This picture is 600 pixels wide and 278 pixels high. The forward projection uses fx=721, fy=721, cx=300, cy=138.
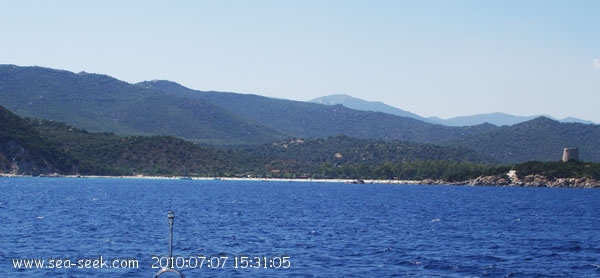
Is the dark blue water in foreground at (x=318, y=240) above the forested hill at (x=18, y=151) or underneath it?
underneath

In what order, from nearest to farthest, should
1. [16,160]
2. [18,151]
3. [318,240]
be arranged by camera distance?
[318,240] < [18,151] < [16,160]

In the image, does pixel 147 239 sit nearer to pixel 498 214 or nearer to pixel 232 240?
pixel 232 240

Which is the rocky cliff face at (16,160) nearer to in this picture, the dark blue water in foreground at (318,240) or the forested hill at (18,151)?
the forested hill at (18,151)

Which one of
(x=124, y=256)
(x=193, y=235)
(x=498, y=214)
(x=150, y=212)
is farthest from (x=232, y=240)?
(x=498, y=214)

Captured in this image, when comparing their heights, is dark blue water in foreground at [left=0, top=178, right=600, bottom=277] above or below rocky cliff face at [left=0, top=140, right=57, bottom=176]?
below

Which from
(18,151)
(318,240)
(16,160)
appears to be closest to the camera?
(318,240)

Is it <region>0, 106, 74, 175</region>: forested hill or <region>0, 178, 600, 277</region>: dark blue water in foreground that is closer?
<region>0, 178, 600, 277</region>: dark blue water in foreground

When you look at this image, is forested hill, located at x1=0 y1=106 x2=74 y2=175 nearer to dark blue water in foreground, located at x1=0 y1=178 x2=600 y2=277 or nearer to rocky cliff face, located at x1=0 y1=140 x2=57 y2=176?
rocky cliff face, located at x1=0 y1=140 x2=57 y2=176

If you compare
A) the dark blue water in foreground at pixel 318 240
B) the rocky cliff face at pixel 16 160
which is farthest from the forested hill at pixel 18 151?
the dark blue water in foreground at pixel 318 240

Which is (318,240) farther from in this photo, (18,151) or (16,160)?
(16,160)

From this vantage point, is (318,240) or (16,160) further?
(16,160)

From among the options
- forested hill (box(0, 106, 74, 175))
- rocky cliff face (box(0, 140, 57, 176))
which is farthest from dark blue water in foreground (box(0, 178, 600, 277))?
rocky cliff face (box(0, 140, 57, 176))

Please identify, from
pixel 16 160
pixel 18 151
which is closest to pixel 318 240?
pixel 18 151

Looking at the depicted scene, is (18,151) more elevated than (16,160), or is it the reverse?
(18,151)
